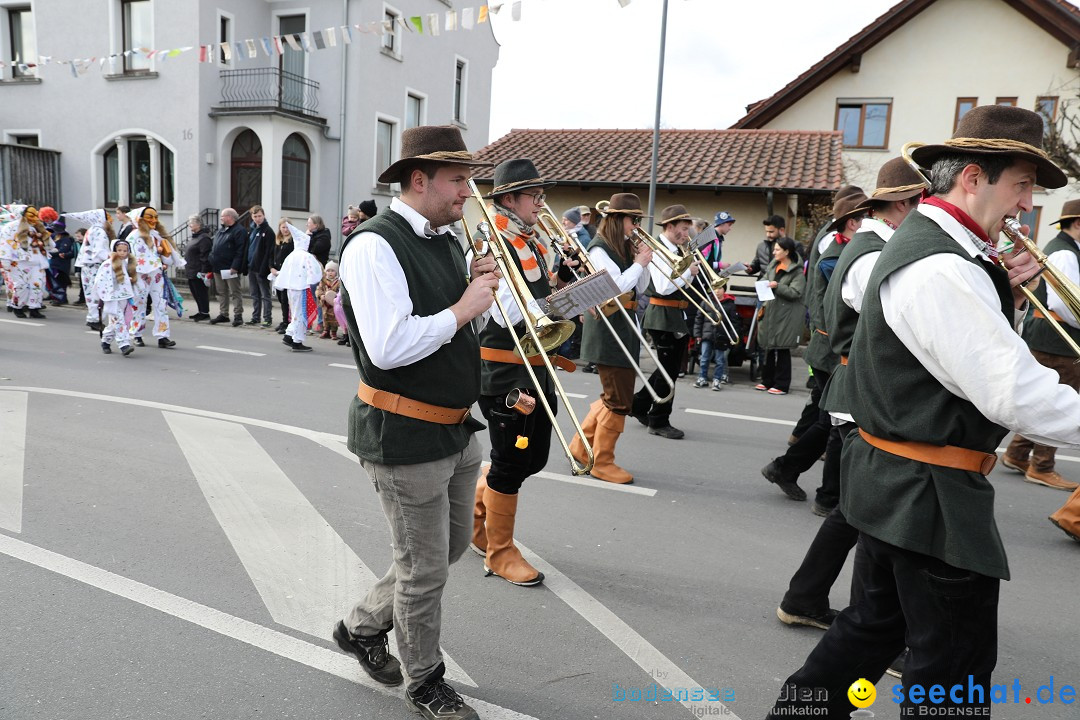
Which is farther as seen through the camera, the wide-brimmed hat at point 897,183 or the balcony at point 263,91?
the balcony at point 263,91

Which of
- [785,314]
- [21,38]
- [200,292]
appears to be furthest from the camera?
[21,38]

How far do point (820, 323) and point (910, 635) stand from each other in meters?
2.98

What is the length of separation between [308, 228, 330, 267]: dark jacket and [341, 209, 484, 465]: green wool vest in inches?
406

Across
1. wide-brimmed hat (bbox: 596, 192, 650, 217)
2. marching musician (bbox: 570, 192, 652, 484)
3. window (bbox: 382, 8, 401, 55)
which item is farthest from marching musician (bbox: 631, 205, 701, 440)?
window (bbox: 382, 8, 401, 55)

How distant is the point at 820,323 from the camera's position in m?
4.80

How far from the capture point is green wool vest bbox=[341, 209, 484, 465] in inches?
97.9

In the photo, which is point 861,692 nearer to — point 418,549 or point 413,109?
point 418,549

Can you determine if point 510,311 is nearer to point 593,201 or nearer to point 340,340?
point 340,340

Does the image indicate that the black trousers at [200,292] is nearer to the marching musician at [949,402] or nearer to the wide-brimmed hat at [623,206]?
the wide-brimmed hat at [623,206]

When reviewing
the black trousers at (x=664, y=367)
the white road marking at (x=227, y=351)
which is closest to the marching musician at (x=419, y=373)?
the black trousers at (x=664, y=367)

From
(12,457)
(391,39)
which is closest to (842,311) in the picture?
(12,457)

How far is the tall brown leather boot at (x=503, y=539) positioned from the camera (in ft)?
12.4

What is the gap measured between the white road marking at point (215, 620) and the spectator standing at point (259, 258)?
30.9ft

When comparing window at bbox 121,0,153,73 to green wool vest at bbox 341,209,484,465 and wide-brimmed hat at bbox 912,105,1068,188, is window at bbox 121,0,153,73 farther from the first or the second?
wide-brimmed hat at bbox 912,105,1068,188
